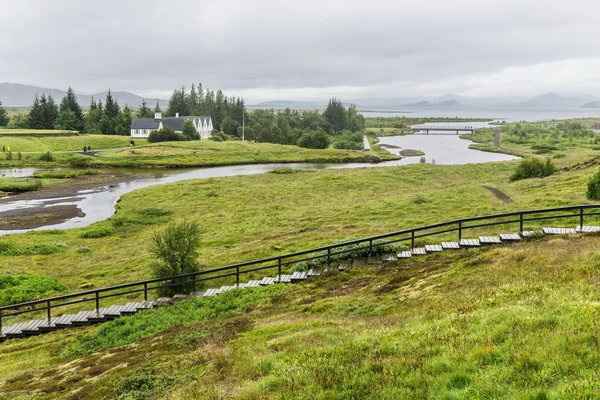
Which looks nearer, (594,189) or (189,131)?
(594,189)

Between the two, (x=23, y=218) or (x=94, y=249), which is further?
(x=23, y=218)

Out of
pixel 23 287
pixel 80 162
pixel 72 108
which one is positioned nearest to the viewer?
pixel 23 287

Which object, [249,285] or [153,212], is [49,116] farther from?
[249,285]


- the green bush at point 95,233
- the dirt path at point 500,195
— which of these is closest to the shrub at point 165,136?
the green bush at point 95,233

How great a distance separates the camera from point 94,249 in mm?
34875

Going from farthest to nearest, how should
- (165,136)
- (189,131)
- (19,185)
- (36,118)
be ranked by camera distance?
(36,118) → (189,131) → (165,136) → (19,185)

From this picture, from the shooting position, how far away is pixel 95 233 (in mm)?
39406

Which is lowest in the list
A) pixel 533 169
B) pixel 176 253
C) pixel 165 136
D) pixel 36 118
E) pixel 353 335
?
pixel 176 253

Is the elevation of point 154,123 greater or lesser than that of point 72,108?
lesser

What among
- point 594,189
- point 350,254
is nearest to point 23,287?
point 350,254

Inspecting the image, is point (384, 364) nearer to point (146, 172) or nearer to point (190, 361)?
point (190, 361)

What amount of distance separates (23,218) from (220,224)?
81.8ft

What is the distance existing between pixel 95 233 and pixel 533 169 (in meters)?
46.9

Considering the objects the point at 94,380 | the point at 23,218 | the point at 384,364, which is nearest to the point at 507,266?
the point at 384,364
